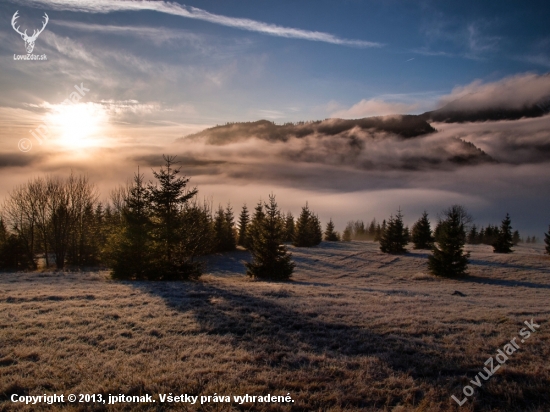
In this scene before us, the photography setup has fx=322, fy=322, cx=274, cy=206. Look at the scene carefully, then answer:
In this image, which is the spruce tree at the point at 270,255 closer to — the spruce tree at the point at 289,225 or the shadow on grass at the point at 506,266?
the shadow on grass at the point at 506,266

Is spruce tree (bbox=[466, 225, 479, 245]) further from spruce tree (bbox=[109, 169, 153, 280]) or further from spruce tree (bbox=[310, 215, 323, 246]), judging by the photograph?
spruce tree (bbox=[109, 169, 153, 280])

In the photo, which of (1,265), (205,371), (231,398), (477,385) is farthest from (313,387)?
(1,265)

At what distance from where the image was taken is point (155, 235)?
950 inches

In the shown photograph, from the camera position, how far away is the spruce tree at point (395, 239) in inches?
2000

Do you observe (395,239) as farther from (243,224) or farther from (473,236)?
(473,236)

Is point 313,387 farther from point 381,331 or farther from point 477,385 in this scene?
point 381,331

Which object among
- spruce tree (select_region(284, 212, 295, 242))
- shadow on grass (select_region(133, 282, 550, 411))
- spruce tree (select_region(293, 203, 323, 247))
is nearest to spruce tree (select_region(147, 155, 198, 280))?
shadow on grass (select_region(133, 282, 550, 411))

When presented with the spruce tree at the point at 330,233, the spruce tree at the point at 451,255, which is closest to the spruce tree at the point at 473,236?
the spruce tree at the point at 330,233

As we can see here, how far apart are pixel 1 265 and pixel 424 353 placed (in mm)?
48342

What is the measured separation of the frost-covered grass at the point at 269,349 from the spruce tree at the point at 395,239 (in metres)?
36.2

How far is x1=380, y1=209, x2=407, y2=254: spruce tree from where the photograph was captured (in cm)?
5081

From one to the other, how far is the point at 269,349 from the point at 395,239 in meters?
46.4


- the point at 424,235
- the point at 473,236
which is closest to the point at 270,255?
the point at 424,235

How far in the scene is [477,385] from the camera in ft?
23.4
